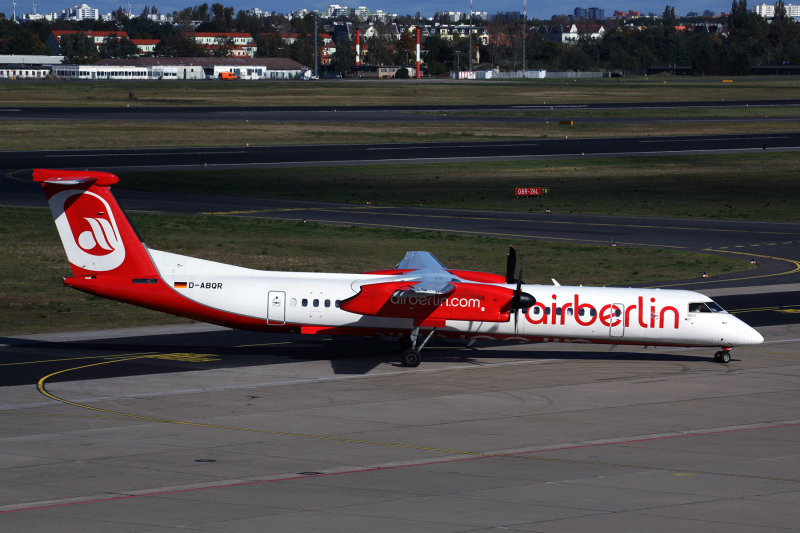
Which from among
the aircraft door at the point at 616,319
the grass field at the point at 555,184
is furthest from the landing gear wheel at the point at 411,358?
the grass field at the point at 555,184

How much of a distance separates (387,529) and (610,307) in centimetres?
1918

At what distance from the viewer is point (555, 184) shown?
8688cm

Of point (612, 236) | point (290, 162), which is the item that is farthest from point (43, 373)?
point (290, 162)

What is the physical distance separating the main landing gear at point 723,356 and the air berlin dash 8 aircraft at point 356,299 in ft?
2.42

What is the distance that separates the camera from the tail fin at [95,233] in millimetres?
36156

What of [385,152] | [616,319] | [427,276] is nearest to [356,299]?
[427,276]

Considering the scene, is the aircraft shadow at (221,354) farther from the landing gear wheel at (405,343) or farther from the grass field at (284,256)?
the grass field at (284,256)

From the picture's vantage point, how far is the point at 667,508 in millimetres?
21234

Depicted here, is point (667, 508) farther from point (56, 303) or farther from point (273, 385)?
point (56, 303)

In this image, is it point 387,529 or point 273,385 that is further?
point 273,385

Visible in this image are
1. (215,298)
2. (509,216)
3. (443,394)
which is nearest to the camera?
(443,394)

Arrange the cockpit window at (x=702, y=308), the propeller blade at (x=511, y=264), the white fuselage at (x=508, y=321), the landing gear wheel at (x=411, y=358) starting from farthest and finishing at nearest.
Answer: the cockpit window at (x=702, y=308) → the landing gear wheel at (x=411, y=358) → the white fuselage at (x=508, y=321) → the propeller blade at (x=511, y=264)

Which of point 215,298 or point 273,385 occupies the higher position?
point 215,298

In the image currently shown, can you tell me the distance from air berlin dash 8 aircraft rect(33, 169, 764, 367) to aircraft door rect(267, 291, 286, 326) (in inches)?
1.3
